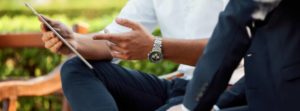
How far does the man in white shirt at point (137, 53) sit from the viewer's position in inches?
91.1

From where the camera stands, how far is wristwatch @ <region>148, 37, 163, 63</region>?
2334 millimetres

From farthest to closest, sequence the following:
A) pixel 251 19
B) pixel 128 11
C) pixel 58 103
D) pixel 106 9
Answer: pixel 106 9 → pixel 58 103 → pixel 128 11 → pixel 251 19

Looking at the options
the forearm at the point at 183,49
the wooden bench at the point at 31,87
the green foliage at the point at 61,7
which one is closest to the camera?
the forearm at the point at 183,49

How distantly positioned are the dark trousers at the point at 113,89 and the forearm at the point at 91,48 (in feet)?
0.10

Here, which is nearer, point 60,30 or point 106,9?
point 60,30

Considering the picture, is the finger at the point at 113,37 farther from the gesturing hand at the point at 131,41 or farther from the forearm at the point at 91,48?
the forearm at the point at 91,48

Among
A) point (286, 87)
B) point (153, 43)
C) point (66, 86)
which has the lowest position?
point (66, 86)

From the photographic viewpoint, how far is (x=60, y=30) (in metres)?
2.61

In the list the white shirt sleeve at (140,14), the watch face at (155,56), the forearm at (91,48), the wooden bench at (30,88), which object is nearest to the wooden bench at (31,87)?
the wooden bench at (30,88)

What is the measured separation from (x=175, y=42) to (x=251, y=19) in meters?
0.84

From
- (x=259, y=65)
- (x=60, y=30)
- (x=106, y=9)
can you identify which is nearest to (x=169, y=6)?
(x=60, y=30)

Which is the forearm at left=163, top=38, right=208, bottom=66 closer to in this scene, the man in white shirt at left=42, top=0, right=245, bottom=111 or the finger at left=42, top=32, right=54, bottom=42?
the man in white shirt at left=42, top=0, right=245, bottom=111

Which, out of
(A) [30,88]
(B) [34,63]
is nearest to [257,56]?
(A) [30,88]

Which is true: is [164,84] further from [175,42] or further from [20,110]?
[20,110]
